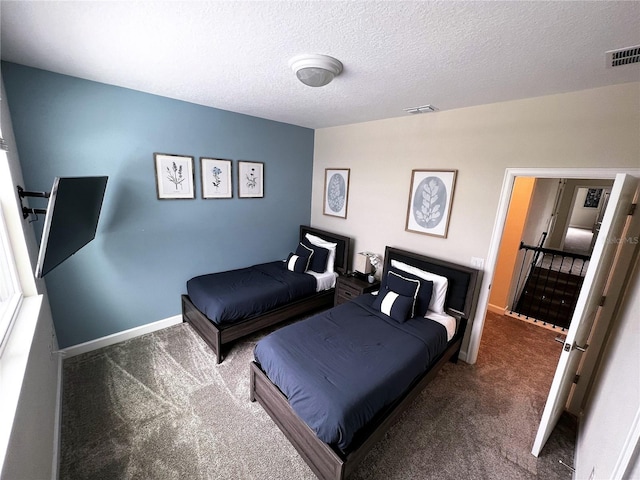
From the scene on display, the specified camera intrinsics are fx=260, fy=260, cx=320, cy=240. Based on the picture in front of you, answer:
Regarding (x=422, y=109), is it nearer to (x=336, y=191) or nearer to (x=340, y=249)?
(x=336, y=191)

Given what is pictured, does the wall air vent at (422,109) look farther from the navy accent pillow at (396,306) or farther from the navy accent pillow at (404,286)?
the navy accent pillow at (396,306)

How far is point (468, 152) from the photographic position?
8.61 feet

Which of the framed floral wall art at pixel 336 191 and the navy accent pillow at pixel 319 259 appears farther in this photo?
the framed floral wall art at pixel 336 191

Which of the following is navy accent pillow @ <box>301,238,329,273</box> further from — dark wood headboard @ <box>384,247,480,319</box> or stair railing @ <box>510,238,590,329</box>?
stair railing @ <box>510,238,590,329</box>

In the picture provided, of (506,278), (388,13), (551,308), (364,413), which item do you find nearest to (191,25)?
(388,13)

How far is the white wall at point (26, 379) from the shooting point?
1050mm

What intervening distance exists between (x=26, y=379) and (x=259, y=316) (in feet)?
5.91

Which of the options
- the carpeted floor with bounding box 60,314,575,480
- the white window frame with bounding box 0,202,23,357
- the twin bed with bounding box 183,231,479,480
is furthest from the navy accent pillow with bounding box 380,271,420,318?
the white window frame with bounding box 0,202,23,357

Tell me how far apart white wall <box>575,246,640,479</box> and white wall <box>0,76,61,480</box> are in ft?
7.98

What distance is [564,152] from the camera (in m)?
2.11

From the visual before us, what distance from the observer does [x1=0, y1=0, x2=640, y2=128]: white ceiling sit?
1.23 m

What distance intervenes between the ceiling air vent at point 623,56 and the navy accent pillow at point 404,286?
1999 mm

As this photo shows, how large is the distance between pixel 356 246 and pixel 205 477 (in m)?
2.88

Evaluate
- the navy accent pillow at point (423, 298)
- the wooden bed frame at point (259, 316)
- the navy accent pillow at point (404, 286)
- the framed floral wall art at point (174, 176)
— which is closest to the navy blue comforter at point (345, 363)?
the navy accent pillow at point (423, 298)
